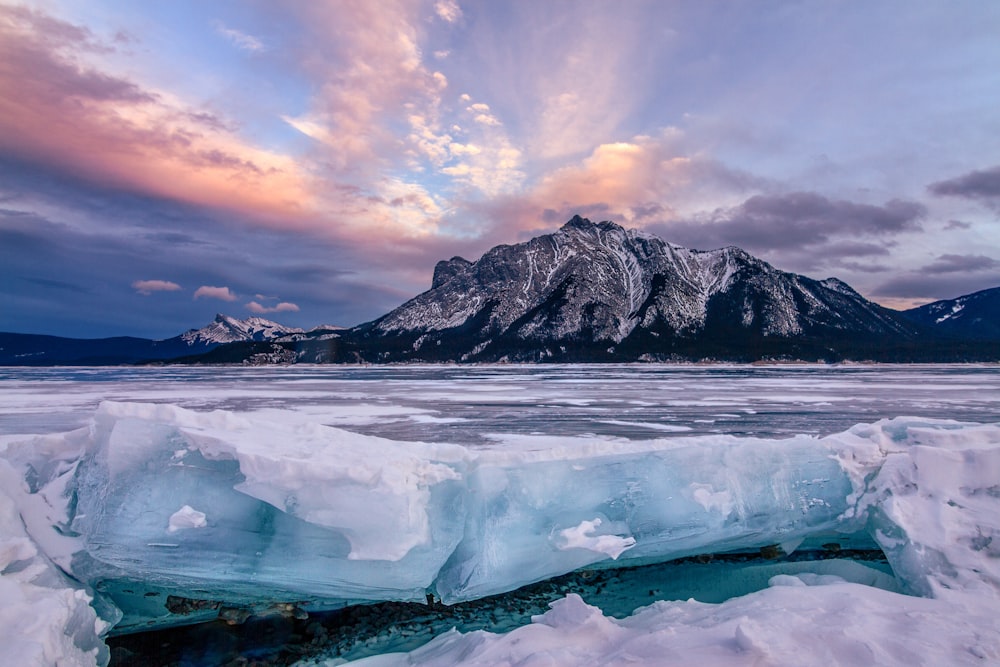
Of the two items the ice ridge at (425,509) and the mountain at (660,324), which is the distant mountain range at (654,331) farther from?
the ice ridge at (425,509)

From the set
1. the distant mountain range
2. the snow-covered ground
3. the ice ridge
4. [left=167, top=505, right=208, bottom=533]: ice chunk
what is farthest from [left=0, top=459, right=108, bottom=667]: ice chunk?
the distant mountain range

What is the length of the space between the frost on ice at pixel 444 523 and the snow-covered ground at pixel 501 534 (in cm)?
2

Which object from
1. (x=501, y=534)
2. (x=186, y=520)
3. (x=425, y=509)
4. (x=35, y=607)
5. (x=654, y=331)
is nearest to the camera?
(x=35, y=607)

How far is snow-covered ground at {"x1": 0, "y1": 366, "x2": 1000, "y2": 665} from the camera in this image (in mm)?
3992

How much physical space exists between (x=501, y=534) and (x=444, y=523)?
1.86 ft

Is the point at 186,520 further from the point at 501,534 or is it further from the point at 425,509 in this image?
the point at 501,534

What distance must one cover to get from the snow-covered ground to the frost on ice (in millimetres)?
19

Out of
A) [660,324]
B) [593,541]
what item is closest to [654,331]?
[660,324]

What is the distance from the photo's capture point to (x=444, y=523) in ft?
16.9

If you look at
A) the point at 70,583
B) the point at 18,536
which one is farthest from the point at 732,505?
the point at 18,536

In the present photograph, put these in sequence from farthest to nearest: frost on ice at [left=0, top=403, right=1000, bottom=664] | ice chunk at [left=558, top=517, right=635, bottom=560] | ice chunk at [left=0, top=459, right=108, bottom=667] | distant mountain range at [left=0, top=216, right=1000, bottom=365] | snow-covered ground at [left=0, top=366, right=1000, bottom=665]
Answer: distant mountain range at [left=0, top=216, right=1000, bottom=365] → ice chunk at [left=558, top=517, right=635, bottom=560] → frost on ice at [left=0, top=403, right=1000, bottom=664] → snow-covered ground at [left=0, top=366, right=1000, bottom=665] → ice chunk at [left=0, top=459, right=108, bottom=667]

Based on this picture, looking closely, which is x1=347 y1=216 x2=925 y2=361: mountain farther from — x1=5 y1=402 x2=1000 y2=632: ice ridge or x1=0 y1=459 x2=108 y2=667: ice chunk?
x1=0 y1=459 x2=108 y2=667: ice chunk

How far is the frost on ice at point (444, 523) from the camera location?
4410 millimetres

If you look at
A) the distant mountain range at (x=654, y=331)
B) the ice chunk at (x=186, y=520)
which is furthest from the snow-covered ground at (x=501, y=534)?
the distant mountain range at (x=654, y=331)
